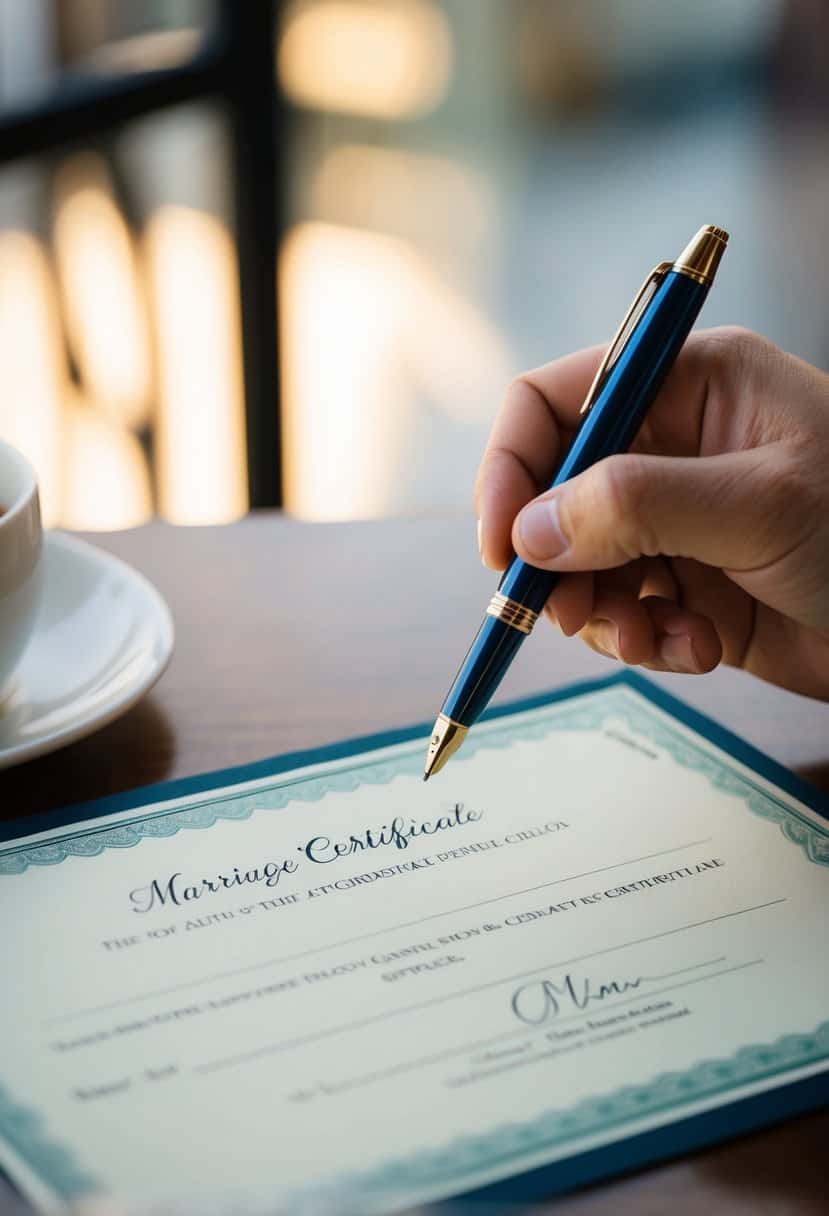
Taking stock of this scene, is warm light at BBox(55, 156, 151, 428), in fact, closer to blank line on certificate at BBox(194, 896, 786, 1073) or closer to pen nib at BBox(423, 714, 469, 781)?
pen nib at BBox(423, 714, 469, 781)

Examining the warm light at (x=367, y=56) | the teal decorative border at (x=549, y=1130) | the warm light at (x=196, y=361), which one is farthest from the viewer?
the warm light at (x=367, y=56)

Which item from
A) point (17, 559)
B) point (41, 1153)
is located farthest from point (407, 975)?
point (17, 559)

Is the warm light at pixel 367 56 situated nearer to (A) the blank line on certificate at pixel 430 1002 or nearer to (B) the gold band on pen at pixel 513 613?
(B) the gold band on pen at pixel 513 613

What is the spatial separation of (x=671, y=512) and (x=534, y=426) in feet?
0.54

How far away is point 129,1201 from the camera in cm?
30

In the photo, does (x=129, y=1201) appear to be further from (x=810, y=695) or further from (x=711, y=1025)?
A: (x=810, y=695)

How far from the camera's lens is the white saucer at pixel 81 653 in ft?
1.66

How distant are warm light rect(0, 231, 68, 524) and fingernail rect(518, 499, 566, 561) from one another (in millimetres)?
1103

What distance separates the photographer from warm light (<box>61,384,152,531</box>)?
65.8 inches

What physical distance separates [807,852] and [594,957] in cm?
11

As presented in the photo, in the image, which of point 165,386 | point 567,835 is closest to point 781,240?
point 165,386

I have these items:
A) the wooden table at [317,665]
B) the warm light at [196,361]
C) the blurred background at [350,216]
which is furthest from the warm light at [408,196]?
the wooden table at [317,665]

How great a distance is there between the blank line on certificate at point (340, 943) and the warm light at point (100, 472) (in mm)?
1334

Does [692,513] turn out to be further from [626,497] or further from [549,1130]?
[549,1130]
